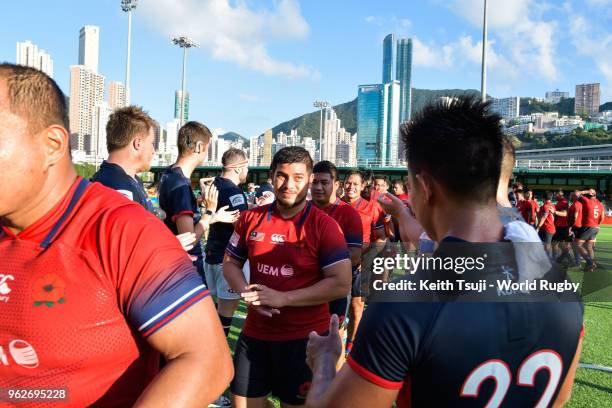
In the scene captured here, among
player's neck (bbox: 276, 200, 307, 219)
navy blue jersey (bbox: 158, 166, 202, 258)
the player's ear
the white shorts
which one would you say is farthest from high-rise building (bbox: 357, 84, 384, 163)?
the player's ear

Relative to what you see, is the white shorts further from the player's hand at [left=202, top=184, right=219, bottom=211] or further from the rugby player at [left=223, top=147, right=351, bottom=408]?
the rugby player at [left=223, top=147, right=351, bottom=408]

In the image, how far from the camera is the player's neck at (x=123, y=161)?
3900mm

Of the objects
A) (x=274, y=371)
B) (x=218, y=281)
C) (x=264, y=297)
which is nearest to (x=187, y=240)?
(x=264, y=297)

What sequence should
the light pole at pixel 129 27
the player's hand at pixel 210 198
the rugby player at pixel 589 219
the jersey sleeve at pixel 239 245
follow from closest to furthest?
the jersey sleeve at pixel 239 245, the player's hand at pixel 210 198, the rugby player at pixel 589 219, the light pole at pixel 129 27

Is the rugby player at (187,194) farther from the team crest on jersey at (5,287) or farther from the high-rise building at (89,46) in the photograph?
the high-rise building at (89,46)

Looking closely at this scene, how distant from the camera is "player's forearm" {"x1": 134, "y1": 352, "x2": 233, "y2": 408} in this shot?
1249mm

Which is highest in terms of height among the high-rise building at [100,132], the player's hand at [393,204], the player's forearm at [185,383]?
the high-rise building at [100,132]

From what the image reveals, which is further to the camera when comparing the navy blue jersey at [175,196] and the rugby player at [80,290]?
the navy blue jersey at [175,196]

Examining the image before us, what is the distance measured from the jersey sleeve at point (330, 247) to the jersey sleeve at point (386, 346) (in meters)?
2.10

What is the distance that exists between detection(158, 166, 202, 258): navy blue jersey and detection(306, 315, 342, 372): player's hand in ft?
9.99

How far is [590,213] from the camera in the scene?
13.4 metres

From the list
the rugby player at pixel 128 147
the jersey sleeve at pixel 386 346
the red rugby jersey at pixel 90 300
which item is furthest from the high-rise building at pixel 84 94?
the jersey sleeve at pixel 386 346

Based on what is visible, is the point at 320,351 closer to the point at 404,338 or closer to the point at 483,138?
the point at 404,338

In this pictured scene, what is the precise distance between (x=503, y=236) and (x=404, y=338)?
50cm
